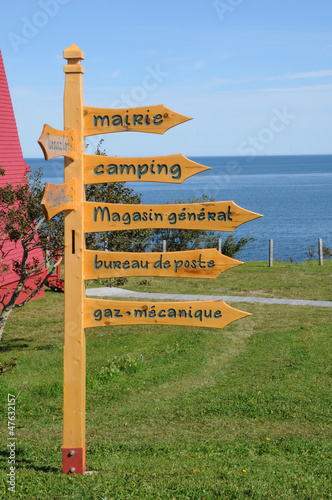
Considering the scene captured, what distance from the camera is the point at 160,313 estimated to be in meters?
6.24

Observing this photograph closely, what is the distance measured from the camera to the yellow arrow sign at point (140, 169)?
6.26 m

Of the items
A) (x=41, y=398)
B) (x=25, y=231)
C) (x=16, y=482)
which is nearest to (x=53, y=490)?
(x=16, y=482)

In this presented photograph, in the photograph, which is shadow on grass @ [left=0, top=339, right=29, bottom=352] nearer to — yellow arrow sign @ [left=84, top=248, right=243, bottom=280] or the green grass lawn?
the green grass lawn

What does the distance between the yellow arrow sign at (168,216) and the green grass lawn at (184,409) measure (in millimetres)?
2795

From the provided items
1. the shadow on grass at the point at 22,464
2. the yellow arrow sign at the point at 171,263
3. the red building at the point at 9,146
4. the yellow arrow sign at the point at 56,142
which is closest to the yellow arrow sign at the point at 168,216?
the yellow arrow sign at the point at 171,263

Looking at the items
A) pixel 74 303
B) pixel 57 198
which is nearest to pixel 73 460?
pixel 74 303

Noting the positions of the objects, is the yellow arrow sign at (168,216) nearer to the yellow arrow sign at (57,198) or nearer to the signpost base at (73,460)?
the yellow arrow sign at (57,198)

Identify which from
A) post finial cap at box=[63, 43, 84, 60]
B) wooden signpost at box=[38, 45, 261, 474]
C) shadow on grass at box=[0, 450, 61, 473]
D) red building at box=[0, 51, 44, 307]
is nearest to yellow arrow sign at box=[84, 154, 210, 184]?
wooden signpost at box=[38, 45, 261, 474]

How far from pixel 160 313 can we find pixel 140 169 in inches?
64.7

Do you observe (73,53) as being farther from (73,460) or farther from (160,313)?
(73,460)

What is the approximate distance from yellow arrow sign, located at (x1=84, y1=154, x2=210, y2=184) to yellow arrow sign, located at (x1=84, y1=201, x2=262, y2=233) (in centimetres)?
32

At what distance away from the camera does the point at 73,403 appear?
20.5ft

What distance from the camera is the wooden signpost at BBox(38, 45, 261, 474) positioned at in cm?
620

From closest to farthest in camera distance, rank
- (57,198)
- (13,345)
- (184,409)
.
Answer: (57,198), (184,409), (13,345)
